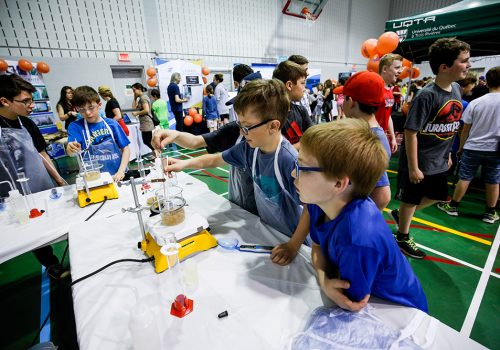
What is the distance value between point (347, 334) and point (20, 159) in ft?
9.94

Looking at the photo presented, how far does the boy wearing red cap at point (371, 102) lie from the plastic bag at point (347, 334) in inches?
41.6

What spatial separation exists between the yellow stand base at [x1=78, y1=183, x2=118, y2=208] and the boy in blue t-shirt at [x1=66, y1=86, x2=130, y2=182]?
1.42 ft

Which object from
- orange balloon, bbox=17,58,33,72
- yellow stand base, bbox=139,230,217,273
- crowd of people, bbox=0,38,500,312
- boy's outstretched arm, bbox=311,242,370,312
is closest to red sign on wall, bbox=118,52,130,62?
orange balloon, bbox=17,58,33,72

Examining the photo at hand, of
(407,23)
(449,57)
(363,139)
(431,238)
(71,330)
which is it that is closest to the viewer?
(363,139)

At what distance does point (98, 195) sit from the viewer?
2.00 metres

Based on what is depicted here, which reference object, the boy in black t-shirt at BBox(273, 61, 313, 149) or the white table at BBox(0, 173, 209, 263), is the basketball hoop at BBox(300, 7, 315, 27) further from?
the white table at BBox(0, 173, 209, 263)

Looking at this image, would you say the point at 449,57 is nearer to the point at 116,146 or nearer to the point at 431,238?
the point at 431,238

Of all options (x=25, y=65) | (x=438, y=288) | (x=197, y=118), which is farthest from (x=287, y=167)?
(x=197, y=118)

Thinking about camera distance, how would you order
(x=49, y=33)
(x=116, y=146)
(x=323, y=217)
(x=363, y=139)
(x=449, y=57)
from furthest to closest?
1. (x=49, y=33)
2. (x=116, y=146)
3. (x=449, y=57)
4. (x=323, y=217)
5. (x=363, y=139)

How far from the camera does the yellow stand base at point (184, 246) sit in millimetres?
1183

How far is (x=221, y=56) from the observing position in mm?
10883

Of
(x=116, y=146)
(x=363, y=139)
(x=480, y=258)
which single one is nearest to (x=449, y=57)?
(x=363, y=139)

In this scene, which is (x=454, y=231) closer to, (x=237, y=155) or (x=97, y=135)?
(x=237, y=155)

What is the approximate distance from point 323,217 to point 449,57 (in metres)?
2.15
